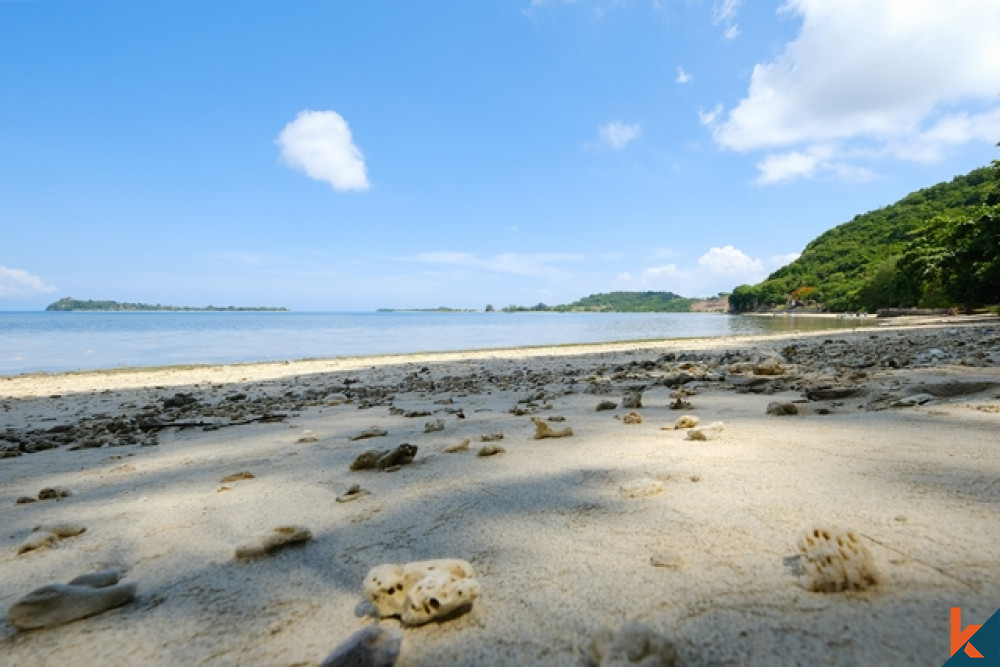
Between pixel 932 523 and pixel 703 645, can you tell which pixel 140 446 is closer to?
pixel 703 645

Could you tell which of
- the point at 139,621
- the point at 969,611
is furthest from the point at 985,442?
the point at 139,621

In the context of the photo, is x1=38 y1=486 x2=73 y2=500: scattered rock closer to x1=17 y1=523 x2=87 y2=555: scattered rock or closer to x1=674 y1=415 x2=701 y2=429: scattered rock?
x1=17 y1=523 x2=87 y2=555: scattered rock

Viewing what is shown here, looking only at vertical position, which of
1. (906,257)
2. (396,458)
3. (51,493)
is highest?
(906,257)

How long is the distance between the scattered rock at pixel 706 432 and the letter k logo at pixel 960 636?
1846mm

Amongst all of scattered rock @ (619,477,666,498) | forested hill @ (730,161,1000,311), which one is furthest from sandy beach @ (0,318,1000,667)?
forested hill @ (730,161,1000,311)

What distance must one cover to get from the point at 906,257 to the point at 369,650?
150 ft

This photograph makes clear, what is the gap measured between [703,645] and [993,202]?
2846 centimetres

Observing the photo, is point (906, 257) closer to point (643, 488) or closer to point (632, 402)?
point (632, 402)

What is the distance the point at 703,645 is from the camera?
1.04m

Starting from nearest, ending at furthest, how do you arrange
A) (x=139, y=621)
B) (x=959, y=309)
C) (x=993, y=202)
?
(x=139, y=621) < (x=993, y=202) < (x=959, y=309)

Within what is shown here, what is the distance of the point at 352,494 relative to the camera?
2371mm

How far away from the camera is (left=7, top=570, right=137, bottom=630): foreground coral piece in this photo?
52.1 inches

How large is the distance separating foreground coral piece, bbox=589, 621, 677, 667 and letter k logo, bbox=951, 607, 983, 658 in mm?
572

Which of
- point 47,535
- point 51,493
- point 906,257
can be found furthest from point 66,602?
point 906,257
